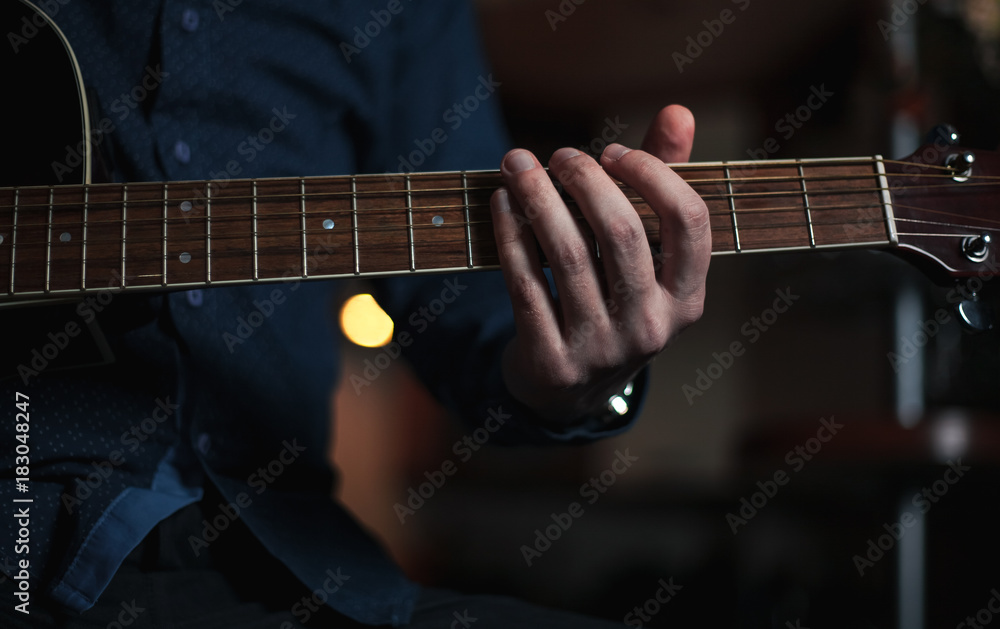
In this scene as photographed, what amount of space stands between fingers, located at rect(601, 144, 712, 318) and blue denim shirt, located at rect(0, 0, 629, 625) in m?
0.22

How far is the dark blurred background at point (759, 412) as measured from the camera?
185 centimetres

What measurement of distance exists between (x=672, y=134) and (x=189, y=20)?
0.52m

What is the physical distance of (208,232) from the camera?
579mm

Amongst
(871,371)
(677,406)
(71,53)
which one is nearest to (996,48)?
(871,371)

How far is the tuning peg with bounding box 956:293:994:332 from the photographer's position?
0.59m

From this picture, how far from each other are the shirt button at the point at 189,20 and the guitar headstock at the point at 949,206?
27.7 inches

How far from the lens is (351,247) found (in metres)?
0.58

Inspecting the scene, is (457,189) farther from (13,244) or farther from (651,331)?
(13,244)

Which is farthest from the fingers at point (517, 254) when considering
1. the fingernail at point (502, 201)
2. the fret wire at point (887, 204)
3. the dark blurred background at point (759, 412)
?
the dark blurred background at point (759, 412)

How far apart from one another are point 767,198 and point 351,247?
1.23 feet

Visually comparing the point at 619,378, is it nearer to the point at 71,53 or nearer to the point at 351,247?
the point at 351,247

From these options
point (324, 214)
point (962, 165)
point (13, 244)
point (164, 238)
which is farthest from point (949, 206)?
point (13, 244)

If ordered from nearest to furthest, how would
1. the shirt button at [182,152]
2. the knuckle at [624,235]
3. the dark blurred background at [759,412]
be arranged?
the knuckle at [624,235], the shirt button at [182,152], the dark blurred background at [759,412]

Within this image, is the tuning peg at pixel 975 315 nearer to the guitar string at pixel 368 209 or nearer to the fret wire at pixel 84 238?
the guitar string at pixel 368 209
